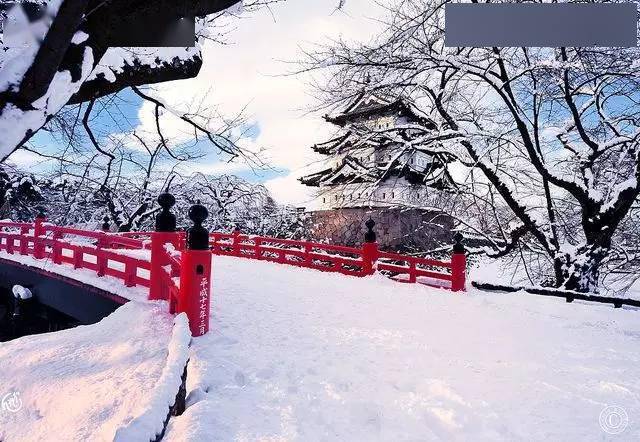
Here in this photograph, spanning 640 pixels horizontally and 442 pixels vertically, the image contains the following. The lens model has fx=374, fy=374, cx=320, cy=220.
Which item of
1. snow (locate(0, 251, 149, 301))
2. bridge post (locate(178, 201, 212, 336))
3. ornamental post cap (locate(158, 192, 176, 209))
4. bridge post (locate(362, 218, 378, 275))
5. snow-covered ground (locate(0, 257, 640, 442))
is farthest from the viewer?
bridge post (locate(362, 218, 378, 275))

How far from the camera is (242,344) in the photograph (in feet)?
11.1

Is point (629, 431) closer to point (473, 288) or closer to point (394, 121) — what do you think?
point (473, 288)

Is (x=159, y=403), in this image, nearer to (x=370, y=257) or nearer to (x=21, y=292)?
(x=370, y=257)

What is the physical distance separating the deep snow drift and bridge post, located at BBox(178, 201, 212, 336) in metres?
0.21

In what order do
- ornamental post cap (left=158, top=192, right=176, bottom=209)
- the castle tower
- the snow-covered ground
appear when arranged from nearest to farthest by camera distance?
1. the snow-covered ground
2. ornamental post cap (left=158, top=192, right=176, bottom=209)
3. the castle tower

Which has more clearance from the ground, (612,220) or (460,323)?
(612,220)

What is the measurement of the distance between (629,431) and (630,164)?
810 centimetres

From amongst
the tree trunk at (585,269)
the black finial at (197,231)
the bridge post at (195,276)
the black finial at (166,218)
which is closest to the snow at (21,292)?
the black finial at (166,218)

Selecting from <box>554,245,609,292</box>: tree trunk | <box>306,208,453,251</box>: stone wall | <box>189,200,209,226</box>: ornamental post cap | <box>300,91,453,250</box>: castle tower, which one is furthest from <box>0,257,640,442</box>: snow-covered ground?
<box>306,208,453,251</box>: stone wall

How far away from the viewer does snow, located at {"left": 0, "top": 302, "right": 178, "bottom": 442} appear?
7.68ft

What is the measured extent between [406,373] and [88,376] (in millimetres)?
2487

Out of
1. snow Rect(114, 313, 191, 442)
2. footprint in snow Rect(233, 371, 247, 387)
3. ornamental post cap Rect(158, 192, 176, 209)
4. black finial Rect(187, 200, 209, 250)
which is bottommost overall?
footprint in snow Rect(233, 371, 247, 387)

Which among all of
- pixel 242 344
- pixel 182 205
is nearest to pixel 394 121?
pixel 182 205

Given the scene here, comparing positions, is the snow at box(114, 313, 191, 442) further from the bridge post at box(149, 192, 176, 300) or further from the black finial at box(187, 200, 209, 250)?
the bridge post at box(149, 192, 176, 300)
